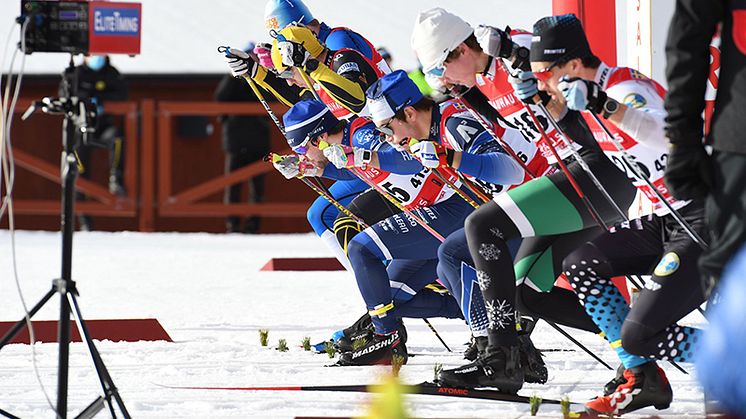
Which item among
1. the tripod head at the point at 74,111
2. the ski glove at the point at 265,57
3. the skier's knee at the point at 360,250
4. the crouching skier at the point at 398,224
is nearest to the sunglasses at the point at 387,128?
the crouching skier at the point at 398,224

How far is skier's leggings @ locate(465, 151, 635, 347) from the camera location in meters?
5.01

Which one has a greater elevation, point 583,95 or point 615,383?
point 583,95

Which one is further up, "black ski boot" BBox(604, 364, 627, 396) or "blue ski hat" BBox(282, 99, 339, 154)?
"blue ski hat" BBox(282, 99, 339, 154)

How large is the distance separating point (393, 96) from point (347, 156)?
0.34 metres

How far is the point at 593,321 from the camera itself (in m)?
5.05

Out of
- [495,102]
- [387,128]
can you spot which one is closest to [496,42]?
[495,102]

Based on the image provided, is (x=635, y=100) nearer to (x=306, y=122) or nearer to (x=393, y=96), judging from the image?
(x=393, y=96)

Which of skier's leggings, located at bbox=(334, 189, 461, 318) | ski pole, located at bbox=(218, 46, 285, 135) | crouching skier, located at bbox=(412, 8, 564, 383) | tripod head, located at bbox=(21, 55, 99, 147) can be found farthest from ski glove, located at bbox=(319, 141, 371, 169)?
tripod head, located at bbox=(21, 55, 99, 147)

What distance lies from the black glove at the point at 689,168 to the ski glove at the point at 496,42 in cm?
187

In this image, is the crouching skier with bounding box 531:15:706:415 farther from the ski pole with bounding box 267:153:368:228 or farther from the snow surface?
the ski pole with bounding box 267:153:368:228

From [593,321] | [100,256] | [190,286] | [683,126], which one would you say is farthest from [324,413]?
[100,256]

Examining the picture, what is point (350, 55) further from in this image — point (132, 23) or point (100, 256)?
point (100, 256)

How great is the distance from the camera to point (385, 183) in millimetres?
6367

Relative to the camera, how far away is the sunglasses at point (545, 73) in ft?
15.5
